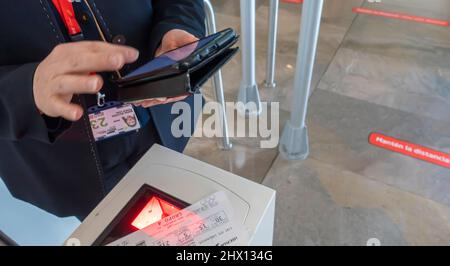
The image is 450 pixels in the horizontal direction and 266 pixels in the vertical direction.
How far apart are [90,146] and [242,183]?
31 centimetres

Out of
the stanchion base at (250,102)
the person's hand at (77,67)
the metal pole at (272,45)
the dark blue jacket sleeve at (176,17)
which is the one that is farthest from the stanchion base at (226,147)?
the person's hand at (77,67)

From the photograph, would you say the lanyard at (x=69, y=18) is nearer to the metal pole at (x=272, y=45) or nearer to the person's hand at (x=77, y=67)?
the person's hand at (x=77, y=67)

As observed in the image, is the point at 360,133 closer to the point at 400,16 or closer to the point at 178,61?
the point at 400,16

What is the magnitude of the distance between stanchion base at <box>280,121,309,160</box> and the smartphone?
0.90 metres

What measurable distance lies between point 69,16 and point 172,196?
32 cm

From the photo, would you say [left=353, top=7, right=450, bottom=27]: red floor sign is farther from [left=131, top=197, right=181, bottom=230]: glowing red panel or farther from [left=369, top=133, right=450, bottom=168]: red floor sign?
[left=131, top=197, right=181, bottom=230]: glowing red panel

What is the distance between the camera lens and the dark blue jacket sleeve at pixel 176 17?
0.68m

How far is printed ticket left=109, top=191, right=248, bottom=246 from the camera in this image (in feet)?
1.52

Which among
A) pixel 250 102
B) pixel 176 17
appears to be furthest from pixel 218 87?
pixel 176 17

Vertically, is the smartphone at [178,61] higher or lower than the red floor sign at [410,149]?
higher

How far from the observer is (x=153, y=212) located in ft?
1.66

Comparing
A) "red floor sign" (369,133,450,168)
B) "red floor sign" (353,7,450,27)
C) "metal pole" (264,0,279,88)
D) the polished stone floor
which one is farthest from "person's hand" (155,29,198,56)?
"red floor sign" (353,7,450,27)

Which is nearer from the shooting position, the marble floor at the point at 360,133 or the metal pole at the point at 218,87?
the metal pole at the point at 218,87
